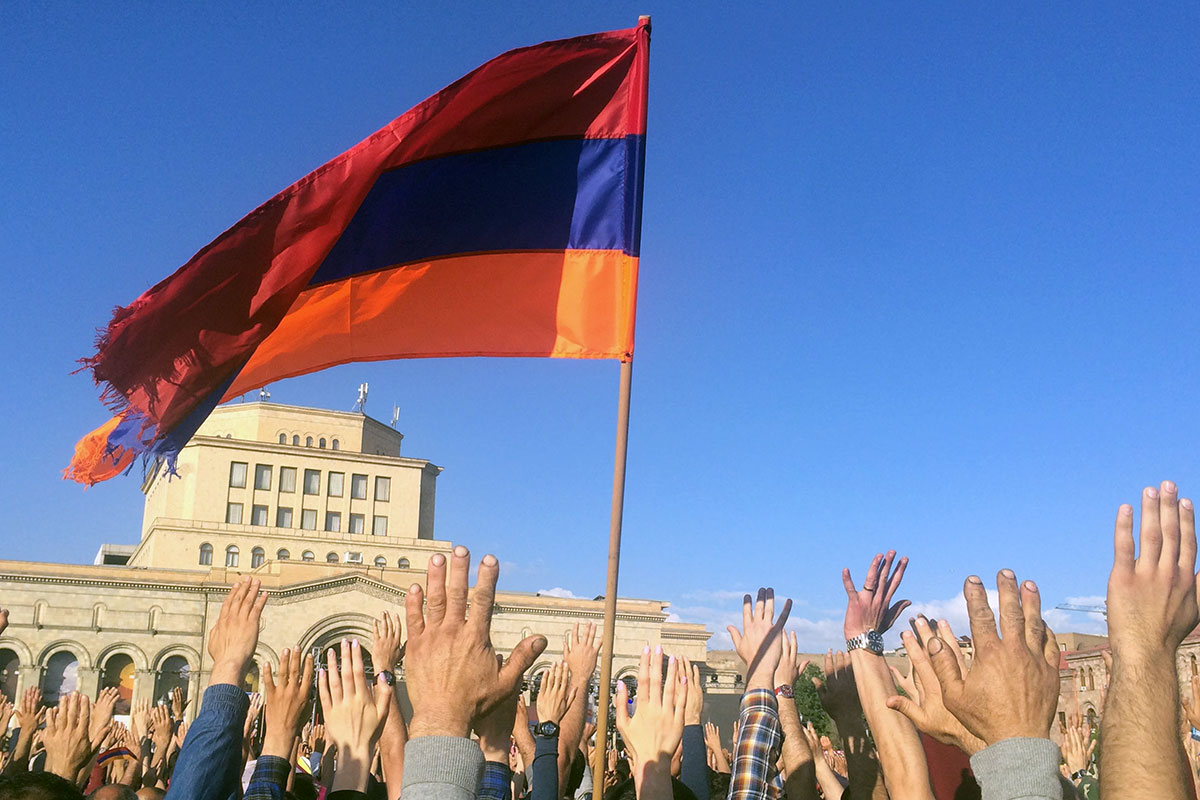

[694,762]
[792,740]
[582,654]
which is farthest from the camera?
[582,654]

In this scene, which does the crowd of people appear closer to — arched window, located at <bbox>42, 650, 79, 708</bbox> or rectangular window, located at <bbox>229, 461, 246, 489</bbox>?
arched window, located at <bbox>42, 650, 79, 708</bbox>

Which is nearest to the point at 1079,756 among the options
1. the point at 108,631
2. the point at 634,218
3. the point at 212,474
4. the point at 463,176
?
the point at 634,218

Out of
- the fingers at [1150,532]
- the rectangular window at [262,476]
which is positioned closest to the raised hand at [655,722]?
the fingers at [1150,532]

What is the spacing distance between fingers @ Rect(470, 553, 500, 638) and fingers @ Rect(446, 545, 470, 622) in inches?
1.5

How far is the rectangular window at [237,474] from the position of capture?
206ft

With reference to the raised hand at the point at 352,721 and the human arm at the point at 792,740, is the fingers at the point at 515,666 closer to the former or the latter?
the human arm at the point at 792,740

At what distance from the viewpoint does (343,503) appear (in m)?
65.6

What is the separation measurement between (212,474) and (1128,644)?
64646mm

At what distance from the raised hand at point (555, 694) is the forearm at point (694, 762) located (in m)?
0.62

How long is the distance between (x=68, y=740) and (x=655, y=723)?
3.64m

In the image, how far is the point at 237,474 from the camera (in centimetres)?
6312

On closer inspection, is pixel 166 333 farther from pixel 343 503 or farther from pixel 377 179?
pixel 343 503

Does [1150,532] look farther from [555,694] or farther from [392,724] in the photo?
[392,724]

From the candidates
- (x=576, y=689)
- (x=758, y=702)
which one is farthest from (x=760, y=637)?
(x=576, y=689)
